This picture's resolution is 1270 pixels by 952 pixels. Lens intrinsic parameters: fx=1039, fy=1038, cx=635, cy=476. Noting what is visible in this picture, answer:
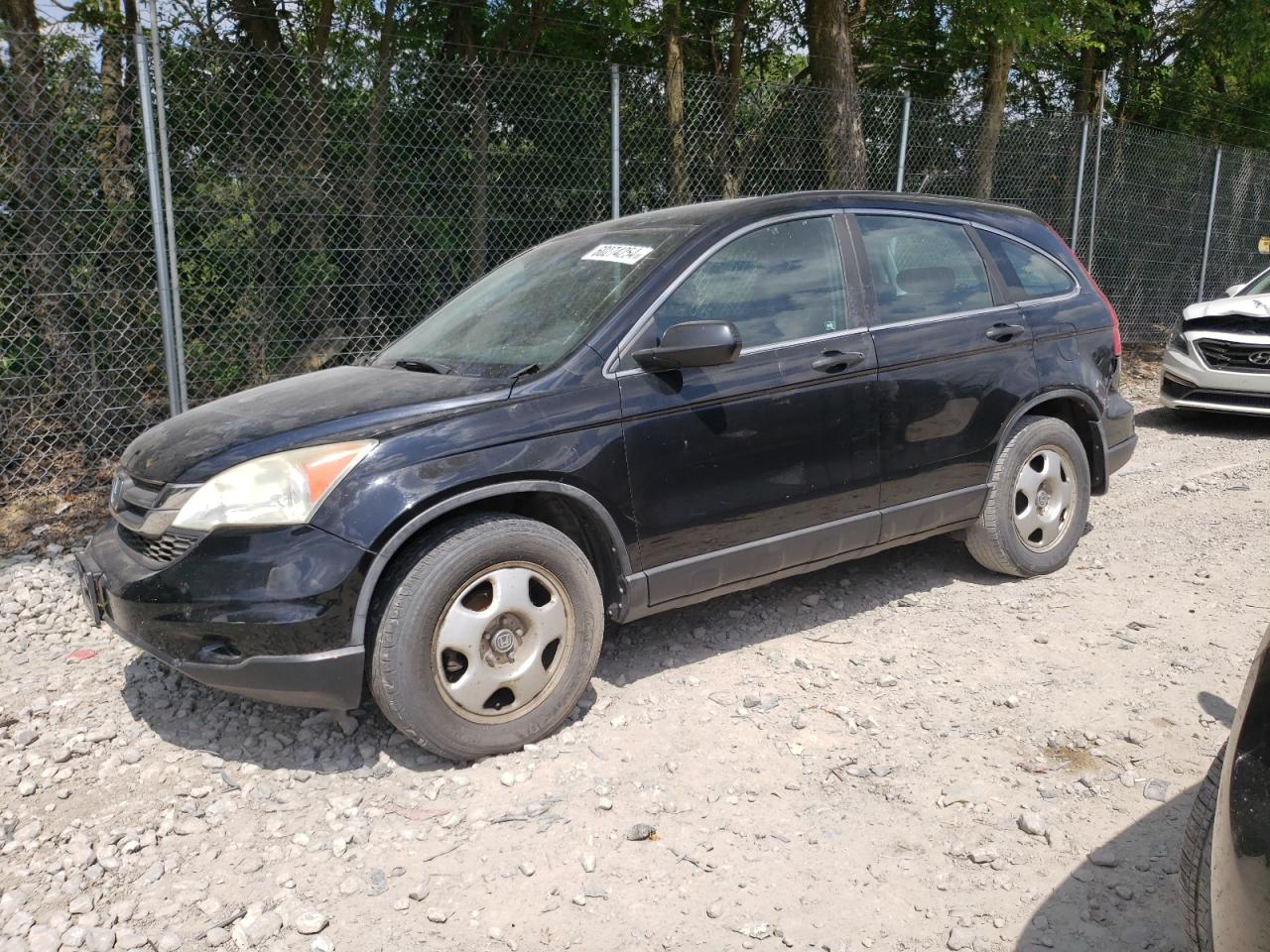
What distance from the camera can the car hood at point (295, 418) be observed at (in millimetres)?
3344

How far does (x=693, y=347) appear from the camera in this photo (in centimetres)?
362

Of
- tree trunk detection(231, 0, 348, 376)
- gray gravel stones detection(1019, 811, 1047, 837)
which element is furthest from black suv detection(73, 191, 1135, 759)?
tree trunk detection(231, 0, 348, 376)

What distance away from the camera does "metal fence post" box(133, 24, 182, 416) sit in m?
5.87

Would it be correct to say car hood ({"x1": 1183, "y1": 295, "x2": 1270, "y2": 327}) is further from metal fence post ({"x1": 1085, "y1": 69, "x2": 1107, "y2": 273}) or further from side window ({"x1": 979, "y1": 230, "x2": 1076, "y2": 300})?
side window ({"x1": 979, "y1": 230, "x2": 1076, "y2": 300})

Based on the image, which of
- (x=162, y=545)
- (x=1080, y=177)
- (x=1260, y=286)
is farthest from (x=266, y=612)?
(x=1080, y=177)

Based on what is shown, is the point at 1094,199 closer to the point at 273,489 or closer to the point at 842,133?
the point at 842,133

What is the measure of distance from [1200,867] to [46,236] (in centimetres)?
654

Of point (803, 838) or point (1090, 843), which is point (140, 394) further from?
point (1090, 843)

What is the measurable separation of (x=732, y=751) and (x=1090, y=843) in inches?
44.8

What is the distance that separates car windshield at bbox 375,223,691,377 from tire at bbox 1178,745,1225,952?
2380 millimetres

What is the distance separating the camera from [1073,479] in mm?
5117

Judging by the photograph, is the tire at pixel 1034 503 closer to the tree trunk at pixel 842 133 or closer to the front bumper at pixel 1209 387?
the front bumper at pixel 1209 387

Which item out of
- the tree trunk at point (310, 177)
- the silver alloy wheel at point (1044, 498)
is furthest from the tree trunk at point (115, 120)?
the silver alloy wheel at point (1044, 498)

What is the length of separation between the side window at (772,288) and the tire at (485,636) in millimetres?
1001
